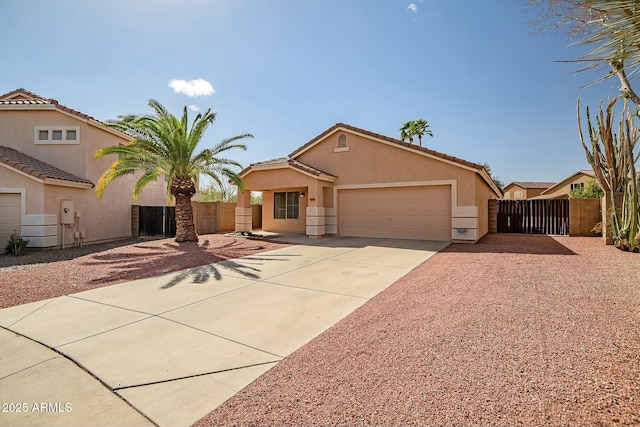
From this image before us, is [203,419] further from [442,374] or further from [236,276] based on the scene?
[236,276]

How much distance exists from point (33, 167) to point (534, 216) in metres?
24.2

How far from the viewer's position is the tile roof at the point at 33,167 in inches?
462

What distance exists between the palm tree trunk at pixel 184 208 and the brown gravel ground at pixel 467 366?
10.4 m

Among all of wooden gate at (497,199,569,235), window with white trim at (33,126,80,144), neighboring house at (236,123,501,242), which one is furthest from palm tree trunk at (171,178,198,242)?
wooden gate at (497,199,569,235)

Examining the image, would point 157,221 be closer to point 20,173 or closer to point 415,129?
point 20,173

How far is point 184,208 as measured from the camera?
13.5m

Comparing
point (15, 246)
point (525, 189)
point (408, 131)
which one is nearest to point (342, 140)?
point (15, 246)

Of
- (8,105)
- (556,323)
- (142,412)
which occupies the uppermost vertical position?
(8,105)

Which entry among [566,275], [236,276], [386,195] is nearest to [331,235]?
[386,195]

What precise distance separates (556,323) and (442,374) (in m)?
2.19

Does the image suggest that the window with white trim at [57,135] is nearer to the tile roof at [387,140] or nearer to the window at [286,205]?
the window at [286,205]

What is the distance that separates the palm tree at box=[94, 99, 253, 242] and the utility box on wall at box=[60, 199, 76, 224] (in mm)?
1563

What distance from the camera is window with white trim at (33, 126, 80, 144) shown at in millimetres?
14133

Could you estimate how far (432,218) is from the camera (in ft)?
45.8
